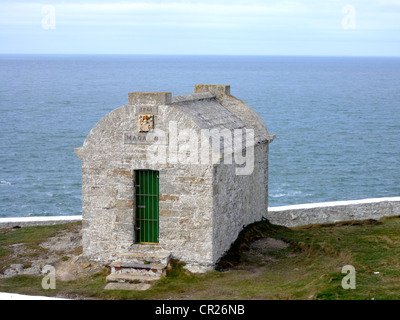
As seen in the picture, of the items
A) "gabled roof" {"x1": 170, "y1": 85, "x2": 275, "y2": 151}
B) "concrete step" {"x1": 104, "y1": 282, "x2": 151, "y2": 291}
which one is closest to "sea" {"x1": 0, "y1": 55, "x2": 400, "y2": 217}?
"gabled roof" {"x1": 170, "y1": 85, "x2": 275, "y2": 151}

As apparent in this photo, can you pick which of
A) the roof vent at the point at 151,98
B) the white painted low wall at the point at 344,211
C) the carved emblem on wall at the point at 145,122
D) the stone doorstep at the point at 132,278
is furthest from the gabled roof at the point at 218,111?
the white painted low wall at the point at 344,211

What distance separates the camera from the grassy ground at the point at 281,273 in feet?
44.9

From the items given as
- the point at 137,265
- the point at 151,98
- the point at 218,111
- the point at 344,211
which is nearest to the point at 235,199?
the point at 218,111

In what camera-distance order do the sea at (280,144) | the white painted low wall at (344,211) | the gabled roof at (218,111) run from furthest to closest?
the sea at (280,144)
the white painted low wall at (344,211)
the gabled roof at (218,111)

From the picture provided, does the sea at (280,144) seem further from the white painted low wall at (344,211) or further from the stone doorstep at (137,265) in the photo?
the stone doorstep at (137,265)

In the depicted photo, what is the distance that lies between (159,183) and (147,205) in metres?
0.72

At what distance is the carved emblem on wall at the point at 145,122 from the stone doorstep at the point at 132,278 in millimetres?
3507

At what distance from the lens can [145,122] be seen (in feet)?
51.6

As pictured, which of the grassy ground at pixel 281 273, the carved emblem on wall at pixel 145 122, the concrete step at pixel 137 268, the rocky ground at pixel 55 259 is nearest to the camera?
the grassy ground at pixel 281 273

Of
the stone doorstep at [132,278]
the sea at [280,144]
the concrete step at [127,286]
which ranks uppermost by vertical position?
the stone doorstep at [132,278]

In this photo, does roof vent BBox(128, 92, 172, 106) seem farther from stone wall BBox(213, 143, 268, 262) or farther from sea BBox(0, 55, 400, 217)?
sea BBox(0, 55, 400, 217)

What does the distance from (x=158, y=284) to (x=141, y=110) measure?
13.8 ft

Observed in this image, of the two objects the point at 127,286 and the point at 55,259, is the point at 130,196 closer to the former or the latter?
the point at 127,286

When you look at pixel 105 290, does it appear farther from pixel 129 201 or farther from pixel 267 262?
pixel 267 262
